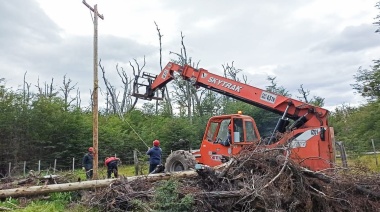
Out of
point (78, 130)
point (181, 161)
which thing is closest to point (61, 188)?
point (181, 161)

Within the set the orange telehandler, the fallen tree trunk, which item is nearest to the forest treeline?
the orange telehandler

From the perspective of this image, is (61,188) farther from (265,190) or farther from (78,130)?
(78,130)

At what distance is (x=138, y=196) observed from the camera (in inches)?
319

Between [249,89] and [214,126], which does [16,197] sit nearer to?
[214,126]

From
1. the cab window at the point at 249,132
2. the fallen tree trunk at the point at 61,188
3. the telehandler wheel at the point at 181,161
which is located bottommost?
the fallen tree trunk at the point at 61,188

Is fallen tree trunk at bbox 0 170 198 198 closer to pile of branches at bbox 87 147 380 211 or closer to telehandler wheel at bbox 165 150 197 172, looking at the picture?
pile of branches at bbox 87 147 380 211

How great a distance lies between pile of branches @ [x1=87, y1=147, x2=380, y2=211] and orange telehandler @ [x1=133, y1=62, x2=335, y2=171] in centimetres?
168

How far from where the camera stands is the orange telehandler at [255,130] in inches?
420

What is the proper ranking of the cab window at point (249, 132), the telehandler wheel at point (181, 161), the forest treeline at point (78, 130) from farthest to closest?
the forest treeline at point (78, 130) < the telehandler wheel at point (181, 161) < the cab window at point (249, 132)

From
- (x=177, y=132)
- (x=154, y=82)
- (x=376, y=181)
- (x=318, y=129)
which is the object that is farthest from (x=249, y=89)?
(x=177, y=132)

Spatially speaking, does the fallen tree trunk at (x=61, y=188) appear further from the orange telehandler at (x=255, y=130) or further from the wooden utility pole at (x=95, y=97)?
the wooden utility pole at (x=95, y=97)

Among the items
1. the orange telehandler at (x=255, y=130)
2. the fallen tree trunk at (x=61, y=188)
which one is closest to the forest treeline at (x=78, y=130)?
the orange telehandler at (x=255, y=130)

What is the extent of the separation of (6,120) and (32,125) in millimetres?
1484

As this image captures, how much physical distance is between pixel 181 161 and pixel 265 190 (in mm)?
5442
